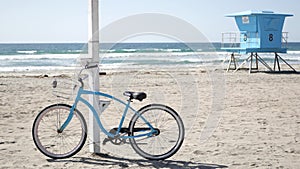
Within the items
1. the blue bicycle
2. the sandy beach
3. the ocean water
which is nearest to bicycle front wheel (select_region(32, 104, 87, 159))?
the blue bicycle

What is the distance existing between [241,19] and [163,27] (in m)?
18.0

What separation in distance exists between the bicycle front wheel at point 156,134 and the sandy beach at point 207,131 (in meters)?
0.13

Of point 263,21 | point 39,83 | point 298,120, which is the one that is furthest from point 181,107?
point 263,21

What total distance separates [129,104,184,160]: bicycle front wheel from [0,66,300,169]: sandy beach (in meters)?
0.13

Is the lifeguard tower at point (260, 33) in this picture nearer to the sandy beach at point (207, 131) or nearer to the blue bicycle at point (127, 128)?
the sandy beach at point (207, 131)

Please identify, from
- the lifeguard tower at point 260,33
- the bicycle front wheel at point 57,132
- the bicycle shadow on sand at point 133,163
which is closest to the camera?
the bicycle shadow on sand at point 133,163

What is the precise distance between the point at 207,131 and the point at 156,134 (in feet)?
6.68

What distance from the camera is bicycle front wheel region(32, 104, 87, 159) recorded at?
561 cm

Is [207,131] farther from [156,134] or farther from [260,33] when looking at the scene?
[260,33]

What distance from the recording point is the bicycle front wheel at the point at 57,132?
Result: 18.4 feet

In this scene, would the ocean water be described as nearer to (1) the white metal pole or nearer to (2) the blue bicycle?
(2) the blue bicycle

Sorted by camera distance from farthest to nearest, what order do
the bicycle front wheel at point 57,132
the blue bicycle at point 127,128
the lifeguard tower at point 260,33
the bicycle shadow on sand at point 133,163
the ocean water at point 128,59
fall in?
the ocean water at point 128,59 → the lifeguard tower at point 260,33 → the bicycle front wheel at point 57,132 → the blue bicycle at point 127,128 → the bicycle shadow on sand at point 133,163

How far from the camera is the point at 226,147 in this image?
246 inches

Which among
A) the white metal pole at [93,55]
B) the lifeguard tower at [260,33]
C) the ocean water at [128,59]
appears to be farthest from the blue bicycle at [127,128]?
the lifeguard tower at [260,33]
